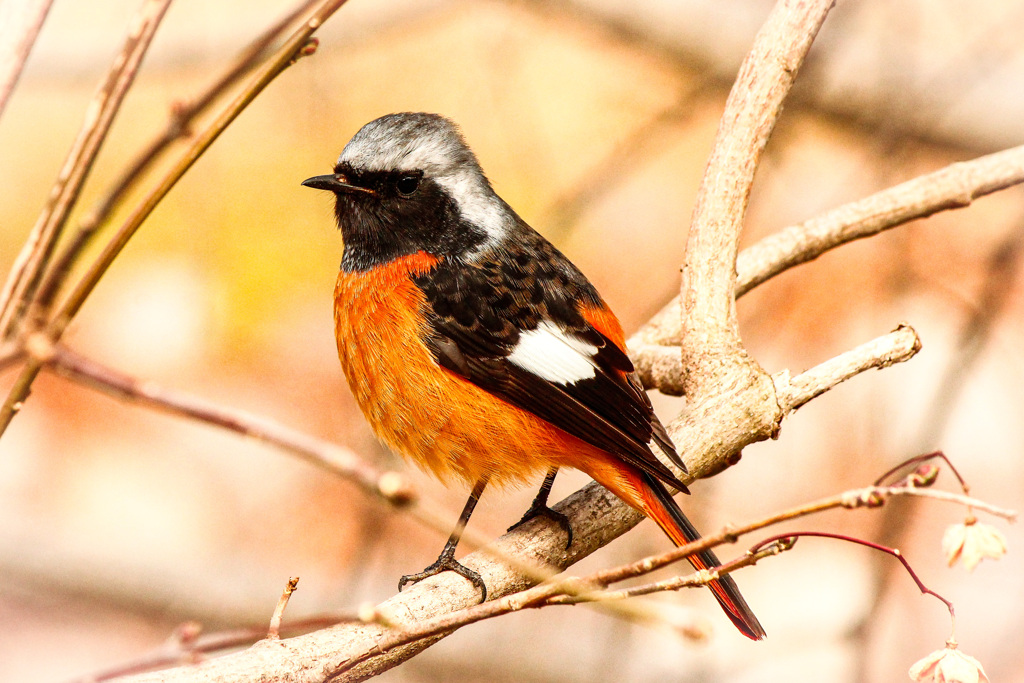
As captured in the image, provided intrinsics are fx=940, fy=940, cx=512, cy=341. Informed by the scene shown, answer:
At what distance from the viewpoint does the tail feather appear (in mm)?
2598

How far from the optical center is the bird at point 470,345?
9.00 feet

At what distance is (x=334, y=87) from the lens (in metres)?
6.41

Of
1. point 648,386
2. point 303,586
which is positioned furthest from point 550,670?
point 648,386

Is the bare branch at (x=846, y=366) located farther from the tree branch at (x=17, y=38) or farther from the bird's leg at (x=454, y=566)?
the tree branch at (x=17, y=38)

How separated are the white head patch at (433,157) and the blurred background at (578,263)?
2082 mm

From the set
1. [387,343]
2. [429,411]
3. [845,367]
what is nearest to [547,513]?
[429,411]

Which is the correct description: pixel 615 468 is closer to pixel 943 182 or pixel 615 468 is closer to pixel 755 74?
pixel 755 74

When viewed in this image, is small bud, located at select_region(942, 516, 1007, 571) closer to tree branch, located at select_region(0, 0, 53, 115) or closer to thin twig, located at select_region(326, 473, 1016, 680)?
thin twig, located at select_region(326, 473, 1016, 680)

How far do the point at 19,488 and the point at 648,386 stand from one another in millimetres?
4131

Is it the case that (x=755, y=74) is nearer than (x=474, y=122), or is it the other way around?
(x=755, y=74)

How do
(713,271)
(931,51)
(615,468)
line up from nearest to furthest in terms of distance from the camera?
(615,468)
(713,271)
(931,51)

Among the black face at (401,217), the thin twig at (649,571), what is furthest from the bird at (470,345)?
the thin twig at (649,571)

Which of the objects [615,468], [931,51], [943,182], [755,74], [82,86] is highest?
[82,86]

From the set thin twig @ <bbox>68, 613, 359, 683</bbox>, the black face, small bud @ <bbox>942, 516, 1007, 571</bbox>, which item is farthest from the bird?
thin twig @ <bbox>68, 613, 359, 683</bbox>
